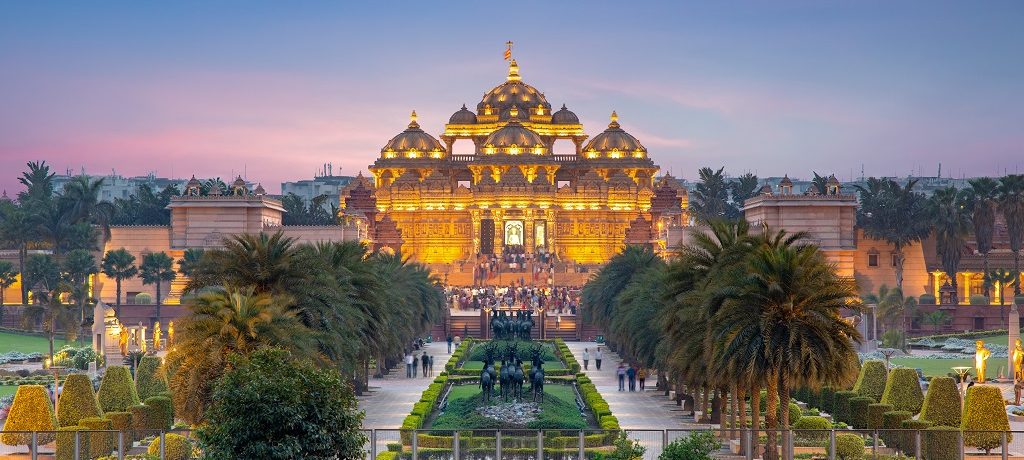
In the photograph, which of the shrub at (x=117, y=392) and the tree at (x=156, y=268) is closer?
the shrub at (x=117, y=392)

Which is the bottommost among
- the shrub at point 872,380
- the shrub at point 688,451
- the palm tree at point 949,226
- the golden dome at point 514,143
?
the shrub at point 688,451

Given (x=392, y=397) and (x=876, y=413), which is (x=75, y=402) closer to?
(x=392, y=397)

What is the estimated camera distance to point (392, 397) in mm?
63688

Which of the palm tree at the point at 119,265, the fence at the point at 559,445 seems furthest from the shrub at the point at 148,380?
the palm tree at the point at 119,265

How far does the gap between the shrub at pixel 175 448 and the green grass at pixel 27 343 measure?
165ft

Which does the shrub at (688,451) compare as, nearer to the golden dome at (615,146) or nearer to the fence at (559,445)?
the fence at (559,445)

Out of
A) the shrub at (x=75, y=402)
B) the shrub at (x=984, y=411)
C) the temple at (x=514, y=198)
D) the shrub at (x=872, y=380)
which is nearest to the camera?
the shrub at (x=984, y=411)

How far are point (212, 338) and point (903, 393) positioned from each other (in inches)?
809

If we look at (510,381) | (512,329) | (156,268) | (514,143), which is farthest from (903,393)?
(514,143)

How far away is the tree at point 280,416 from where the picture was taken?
30.1 meters

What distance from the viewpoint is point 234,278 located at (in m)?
45.2

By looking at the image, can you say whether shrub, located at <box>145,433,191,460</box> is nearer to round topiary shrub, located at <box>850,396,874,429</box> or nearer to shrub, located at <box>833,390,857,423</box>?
round topiary shrub, located at <box>850,396,874,429</box>

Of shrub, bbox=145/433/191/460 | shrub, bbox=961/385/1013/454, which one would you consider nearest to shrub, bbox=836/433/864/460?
shrub, bbox=961/385/1013/454

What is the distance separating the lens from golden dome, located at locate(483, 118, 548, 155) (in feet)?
489
